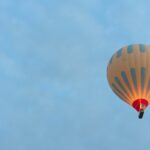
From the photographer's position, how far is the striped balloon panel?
1679 inches

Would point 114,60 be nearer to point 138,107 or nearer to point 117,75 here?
point 117,75

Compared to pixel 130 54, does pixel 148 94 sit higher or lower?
lower

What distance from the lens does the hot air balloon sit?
42625 millimetres

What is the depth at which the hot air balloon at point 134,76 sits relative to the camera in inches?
1678

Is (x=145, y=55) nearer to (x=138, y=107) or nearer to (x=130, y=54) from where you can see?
(x=130, y=54)

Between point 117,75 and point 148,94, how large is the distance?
2.78 metres

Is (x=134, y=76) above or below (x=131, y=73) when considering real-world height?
below

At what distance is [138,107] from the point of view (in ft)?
139

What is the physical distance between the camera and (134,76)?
42.7m

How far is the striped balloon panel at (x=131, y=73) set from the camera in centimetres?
4266

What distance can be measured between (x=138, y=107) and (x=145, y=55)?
4050 millimetres

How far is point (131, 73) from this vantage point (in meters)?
42.8

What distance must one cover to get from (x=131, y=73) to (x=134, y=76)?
12.7 inches

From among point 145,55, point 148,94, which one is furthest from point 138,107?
point 145,55
